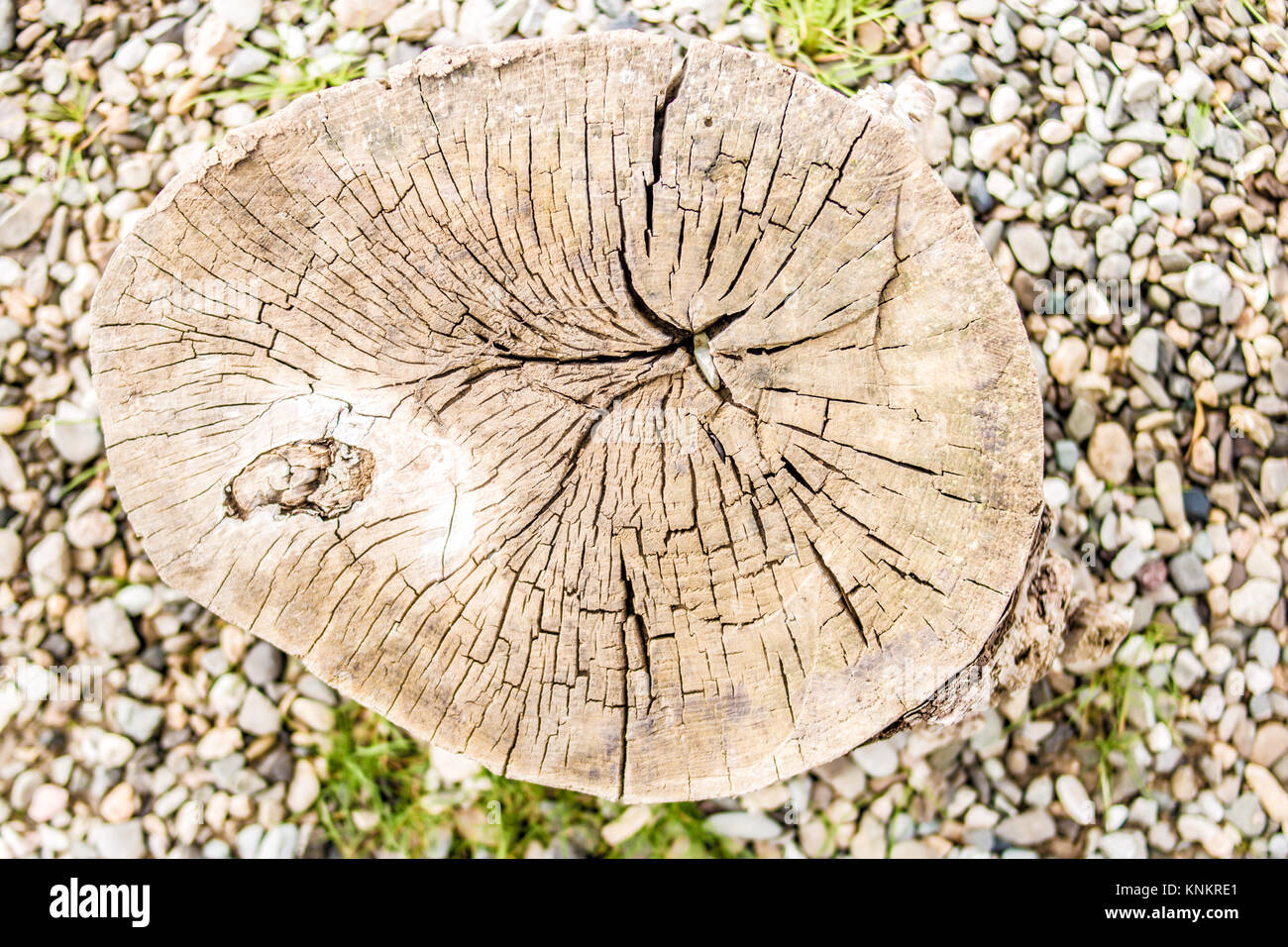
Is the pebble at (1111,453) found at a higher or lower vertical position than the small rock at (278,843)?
higher

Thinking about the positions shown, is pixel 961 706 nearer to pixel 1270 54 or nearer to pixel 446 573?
pixel 446 573

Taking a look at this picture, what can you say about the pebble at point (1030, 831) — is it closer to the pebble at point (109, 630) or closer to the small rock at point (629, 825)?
the small rock at point (629, 825)

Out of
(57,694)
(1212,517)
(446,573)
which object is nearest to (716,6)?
(446,573)

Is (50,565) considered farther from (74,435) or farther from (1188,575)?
(1188,575)

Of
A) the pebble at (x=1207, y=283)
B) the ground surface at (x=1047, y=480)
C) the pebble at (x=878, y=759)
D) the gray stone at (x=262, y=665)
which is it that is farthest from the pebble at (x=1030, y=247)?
the gray stone at (x=262, y=665)

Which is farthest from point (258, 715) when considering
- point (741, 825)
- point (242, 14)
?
point (242, 14)

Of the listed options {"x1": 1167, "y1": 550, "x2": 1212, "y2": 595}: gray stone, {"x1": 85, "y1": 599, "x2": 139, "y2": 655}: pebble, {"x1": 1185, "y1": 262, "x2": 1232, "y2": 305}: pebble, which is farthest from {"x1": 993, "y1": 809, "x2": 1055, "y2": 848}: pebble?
{"x1": 85, "y1": 599, "x2": 139, "y2": 655}: pebble
